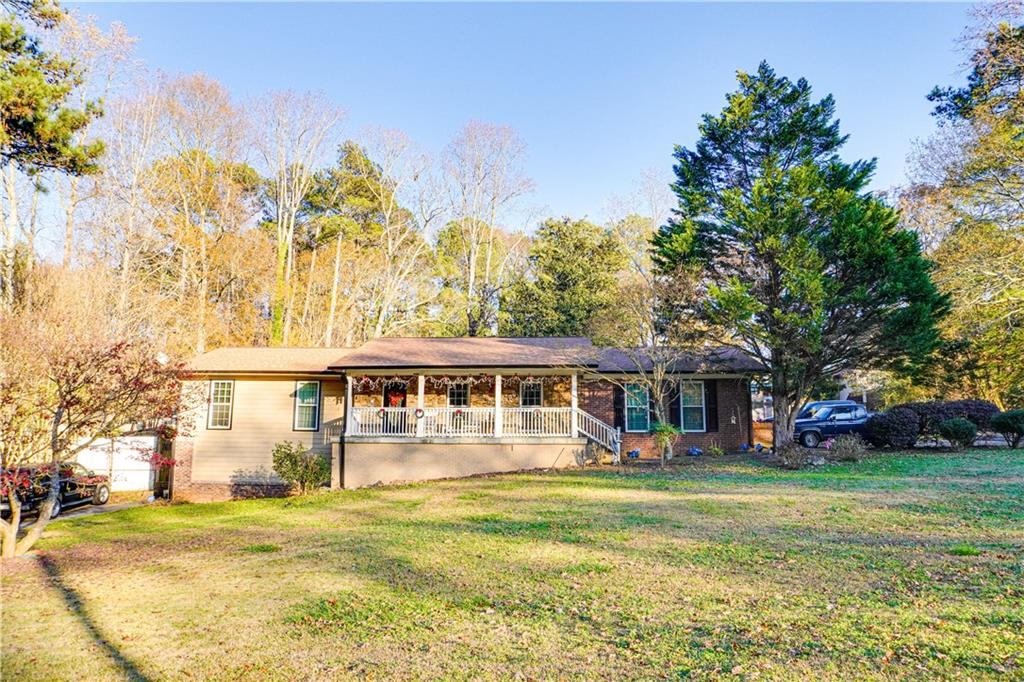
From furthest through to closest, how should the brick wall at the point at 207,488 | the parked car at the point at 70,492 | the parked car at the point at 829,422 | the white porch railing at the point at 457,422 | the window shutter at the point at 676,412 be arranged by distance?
the parked car at the point at 829,422, the window shutter at the point at 676,412, the brick wall at the point at 207,488, the white porch railing at the point at 457,422, the parked car at the point at 70,492

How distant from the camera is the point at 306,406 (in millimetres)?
18531

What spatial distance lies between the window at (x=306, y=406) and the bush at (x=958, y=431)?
60.3ft

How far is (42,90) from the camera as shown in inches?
319

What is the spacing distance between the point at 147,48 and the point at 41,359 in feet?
51.3

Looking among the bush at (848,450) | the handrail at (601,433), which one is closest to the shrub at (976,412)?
the bush at (848,450)

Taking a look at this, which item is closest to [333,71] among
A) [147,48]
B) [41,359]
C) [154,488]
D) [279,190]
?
[147,48]

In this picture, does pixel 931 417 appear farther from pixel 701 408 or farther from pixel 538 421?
pixel 538 421

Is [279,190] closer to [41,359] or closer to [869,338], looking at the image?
[41,359]

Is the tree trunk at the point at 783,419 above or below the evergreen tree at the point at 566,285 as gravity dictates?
below

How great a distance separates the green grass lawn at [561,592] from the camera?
4.12 meters

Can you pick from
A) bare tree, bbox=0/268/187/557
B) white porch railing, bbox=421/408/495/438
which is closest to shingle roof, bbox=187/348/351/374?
white porch railing, bbox=421/408/495/438

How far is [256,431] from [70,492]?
4972 mm

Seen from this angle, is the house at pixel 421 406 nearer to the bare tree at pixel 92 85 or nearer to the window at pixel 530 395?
the window at pixel 530 395

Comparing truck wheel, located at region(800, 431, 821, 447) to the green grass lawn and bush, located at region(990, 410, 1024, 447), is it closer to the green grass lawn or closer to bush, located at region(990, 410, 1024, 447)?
bush, located at region(990, 410, 1024, 447)
